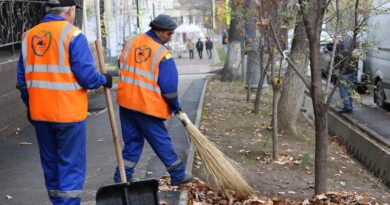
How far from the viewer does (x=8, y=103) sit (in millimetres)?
9125

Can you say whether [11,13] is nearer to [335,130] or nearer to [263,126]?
[263,126]

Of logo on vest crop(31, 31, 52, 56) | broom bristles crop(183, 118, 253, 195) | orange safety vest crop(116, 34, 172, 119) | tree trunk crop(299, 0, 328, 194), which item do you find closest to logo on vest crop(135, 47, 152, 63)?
orange safety vest crop(116, 34, 172, 119)

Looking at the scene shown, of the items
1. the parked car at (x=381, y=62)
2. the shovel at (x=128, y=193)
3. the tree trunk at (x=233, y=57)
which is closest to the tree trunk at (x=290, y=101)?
the parked car at (x=381, y=62)

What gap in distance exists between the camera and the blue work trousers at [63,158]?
4.62 meters

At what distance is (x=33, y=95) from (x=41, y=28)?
51 centimetres

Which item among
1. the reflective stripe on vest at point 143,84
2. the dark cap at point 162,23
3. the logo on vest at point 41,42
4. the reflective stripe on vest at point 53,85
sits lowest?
the reflective stripe on vest at point 143,84

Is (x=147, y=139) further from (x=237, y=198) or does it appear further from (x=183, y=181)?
(x=237, y=198)

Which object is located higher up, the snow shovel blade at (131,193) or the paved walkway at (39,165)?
the snow shovel blade at (131,193)

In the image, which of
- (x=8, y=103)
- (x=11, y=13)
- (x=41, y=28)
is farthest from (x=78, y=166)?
(x=11, y=13)

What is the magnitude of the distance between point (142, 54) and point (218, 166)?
49.7 inches

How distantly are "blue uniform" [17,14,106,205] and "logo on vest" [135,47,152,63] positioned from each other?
0.93 meters

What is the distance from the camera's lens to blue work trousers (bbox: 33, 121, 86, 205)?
4617mm

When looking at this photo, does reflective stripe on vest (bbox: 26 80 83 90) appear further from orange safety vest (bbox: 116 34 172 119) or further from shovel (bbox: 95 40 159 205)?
orange safety vest (bbox: 116 34 172 119)

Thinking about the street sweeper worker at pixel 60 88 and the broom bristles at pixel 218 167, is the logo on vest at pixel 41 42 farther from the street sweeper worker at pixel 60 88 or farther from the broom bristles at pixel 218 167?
the broom bristles at pixel 218 167
